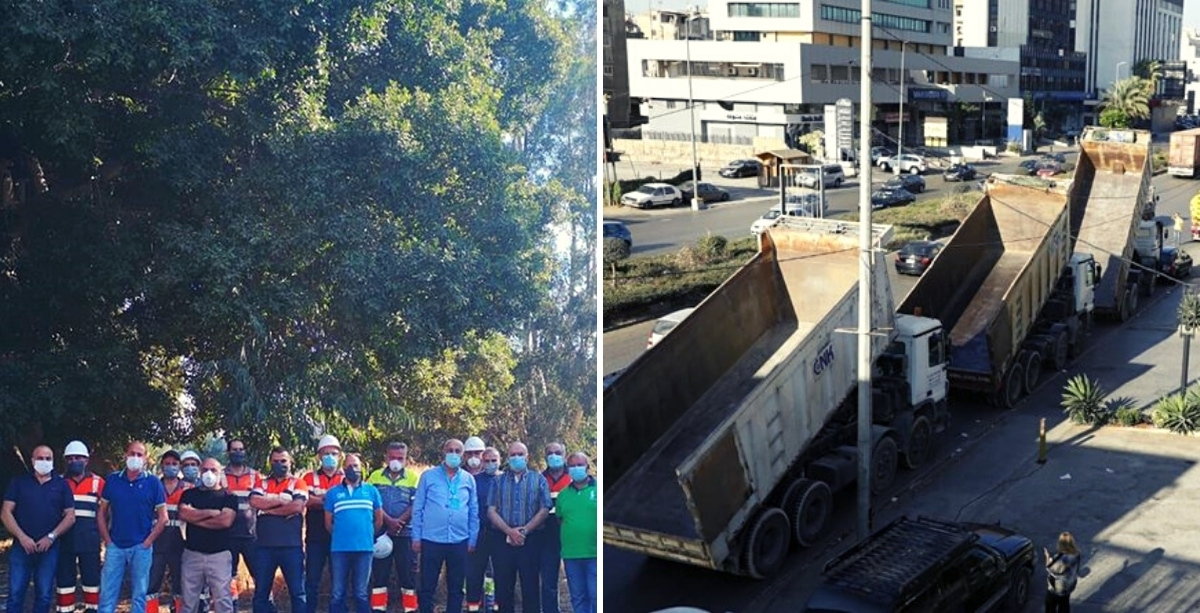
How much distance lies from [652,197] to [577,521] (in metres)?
31.1

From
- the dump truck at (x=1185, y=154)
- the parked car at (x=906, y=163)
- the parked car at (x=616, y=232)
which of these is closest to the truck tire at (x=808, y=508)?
the parked car at (x=616, y=232)

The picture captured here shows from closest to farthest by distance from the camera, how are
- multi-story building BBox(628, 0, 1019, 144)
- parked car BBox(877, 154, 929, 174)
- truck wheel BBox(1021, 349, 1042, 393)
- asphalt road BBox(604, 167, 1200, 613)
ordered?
1. asphalt road BBox(604, 167, 1200, 613)
2. truck wheel BBox(1021, 349, 1042, 393)
3. parked car BBox(877, 154, 929, 174)
4. multi-story building BBox(628, 0, 1019, 144)

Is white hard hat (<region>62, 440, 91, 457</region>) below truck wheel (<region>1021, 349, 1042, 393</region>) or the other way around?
the other way around

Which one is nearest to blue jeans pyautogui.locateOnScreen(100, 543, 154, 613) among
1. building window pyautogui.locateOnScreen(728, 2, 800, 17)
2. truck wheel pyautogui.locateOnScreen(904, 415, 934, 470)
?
truck wheel pyautogui.locateOnScreen(904, 415, 934, 470)

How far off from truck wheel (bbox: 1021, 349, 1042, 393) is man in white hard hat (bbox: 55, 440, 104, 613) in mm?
12643

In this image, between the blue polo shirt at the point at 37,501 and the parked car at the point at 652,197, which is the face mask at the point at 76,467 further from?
the parked car at the point at 652,197

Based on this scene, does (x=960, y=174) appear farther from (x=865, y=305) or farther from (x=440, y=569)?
(x=440, y=569)

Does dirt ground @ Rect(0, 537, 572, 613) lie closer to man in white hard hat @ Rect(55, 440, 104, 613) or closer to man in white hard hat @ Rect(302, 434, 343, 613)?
man in white hard hat @ Rect(302, 434, 343, 613)

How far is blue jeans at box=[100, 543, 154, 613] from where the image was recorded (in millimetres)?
7301

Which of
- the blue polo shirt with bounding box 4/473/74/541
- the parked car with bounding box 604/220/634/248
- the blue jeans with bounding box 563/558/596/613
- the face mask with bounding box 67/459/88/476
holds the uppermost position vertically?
the face mask with bounding box 67/459/88/476

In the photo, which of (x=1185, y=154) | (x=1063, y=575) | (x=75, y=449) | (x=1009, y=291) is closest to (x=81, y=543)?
(x=75, y=449)

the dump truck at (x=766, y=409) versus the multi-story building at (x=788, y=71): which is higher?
the multi-story building at (x=788, y=71)

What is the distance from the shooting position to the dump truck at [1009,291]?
589 inches

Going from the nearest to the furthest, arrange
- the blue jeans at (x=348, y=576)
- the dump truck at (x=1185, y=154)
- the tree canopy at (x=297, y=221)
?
the tree canopy at (x=297, y=221) < the blue jeans at (x=348, y=576) < the dump truck at (x=1185, y=154)
